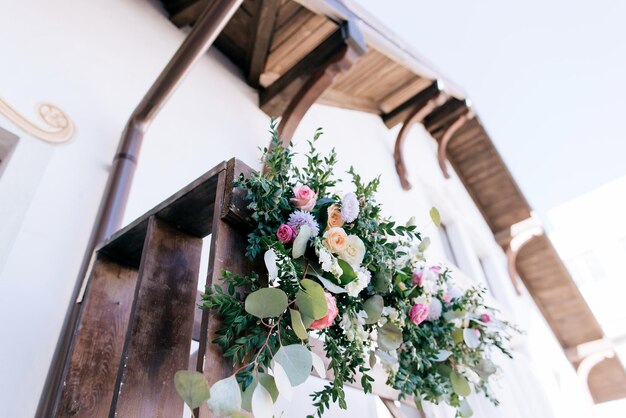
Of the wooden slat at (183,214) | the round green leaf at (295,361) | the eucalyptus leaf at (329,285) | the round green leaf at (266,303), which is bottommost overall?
the round green leaf at (295,361)

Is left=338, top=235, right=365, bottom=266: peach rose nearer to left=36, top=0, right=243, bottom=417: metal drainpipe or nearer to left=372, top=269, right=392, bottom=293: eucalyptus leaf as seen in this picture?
left=372, top=269, right=392, bottom=293: eucalyptus leaf

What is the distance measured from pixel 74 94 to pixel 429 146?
14.2 feet

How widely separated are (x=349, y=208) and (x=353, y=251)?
102 mm

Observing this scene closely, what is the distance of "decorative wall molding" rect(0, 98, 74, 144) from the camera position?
1314 millimetres

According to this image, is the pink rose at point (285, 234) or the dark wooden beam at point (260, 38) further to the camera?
the dark wooden beam at point (260, 38)

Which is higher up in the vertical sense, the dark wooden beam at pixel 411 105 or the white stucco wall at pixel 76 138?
the dark wooden beam at pixel 411 105

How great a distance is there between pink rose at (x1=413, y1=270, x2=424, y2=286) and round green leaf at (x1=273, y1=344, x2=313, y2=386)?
699mm

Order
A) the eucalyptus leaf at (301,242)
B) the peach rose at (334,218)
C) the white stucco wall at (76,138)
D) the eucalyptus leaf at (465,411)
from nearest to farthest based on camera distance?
the eucalyptus leaf at (301,242) → the peach rose at (334,218) → the white stucco wall at (76,138) → the eucalyptus leaf at (465,411)

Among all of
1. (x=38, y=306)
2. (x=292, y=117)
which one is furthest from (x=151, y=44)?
(x=38, y=306)

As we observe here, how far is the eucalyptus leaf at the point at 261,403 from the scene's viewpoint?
578 mm

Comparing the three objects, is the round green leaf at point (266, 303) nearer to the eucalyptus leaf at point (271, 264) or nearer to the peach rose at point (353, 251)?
the eucalyptus leaf at point (271, 264)

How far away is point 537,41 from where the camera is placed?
19.1 feet

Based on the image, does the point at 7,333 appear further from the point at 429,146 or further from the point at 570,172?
the point at 570,172

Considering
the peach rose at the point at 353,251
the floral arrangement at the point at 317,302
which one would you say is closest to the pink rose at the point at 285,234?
the floral arrangement at the point at 317,302
